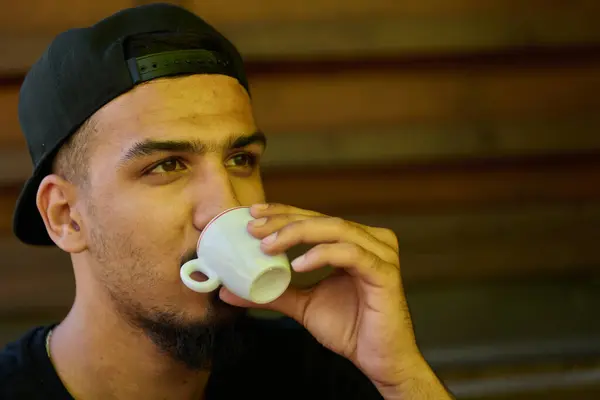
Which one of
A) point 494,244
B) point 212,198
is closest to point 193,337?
point 212,198

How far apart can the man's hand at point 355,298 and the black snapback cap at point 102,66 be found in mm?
354

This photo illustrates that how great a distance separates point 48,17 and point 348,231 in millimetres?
1089

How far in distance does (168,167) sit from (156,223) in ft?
0.36

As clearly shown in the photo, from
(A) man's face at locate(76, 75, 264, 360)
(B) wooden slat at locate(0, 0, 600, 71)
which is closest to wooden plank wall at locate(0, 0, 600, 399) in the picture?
(B) wooden slat at locate(0, 0, 600, 71)

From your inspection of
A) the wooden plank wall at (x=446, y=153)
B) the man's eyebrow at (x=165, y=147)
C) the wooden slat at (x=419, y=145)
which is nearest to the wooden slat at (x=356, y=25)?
the wooden plank wall at (x=446, y=153)

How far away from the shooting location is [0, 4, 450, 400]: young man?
111cm

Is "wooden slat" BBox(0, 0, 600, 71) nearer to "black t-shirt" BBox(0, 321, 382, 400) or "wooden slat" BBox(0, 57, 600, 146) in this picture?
"wooden slat" BBox(0, 57, 600, 146)

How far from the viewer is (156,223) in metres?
1.10

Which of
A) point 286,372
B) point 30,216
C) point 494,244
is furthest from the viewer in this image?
point 494,244

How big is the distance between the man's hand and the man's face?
0.12 metres

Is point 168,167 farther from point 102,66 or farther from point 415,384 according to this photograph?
point 415,384

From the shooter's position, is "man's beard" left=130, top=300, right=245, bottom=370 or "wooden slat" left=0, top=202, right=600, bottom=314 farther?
"wooden slat" left=0, top=202, right=600, bottom=314

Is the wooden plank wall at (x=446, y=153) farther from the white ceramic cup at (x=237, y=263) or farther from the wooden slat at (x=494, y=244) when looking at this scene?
the white ceramic cup at (x=237, y=263)

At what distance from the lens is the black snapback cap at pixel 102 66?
3.69ft
